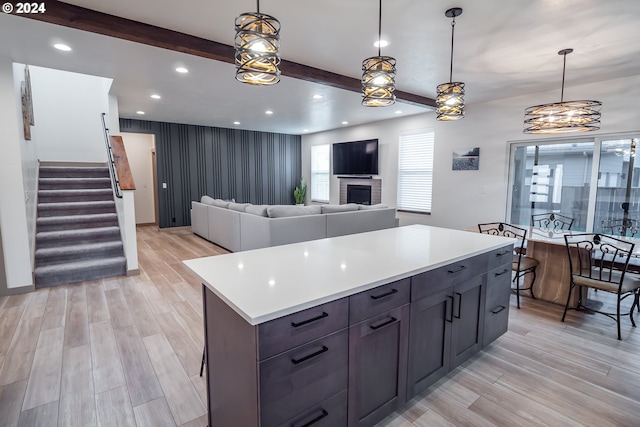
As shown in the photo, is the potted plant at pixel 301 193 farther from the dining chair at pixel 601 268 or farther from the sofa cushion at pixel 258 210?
the dining chair at pixel 601 268

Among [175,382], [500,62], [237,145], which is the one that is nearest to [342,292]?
[175,382]

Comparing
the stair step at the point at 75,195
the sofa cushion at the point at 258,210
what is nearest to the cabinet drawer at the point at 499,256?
the sofa cushion at the point at 258,210

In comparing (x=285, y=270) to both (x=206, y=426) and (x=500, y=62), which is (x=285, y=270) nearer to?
(x=206, y=426)

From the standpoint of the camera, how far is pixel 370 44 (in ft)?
10.5

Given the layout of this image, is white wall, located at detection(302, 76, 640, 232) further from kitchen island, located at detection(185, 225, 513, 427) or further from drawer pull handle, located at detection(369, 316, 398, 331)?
drawer pull handle, located at detection(369, 316, 398, 331)

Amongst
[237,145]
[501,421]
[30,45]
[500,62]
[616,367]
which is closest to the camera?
[501,421]

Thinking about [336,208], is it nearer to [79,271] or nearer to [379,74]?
[379,74]

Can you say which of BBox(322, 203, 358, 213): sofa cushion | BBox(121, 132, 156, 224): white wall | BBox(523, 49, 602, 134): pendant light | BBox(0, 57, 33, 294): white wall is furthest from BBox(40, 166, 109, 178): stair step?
BBox(523, 49, 602, 134): pendant light

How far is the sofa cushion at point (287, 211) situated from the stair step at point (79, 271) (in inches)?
86.4

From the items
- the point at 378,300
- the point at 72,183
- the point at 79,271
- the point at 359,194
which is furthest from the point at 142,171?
the point at 378,300

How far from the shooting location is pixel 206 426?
70.8 inches

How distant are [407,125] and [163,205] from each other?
20.5ft

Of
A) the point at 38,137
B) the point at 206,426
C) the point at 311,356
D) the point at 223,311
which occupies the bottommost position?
the point at 206,426

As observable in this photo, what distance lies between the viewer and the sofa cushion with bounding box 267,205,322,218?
189 inches
